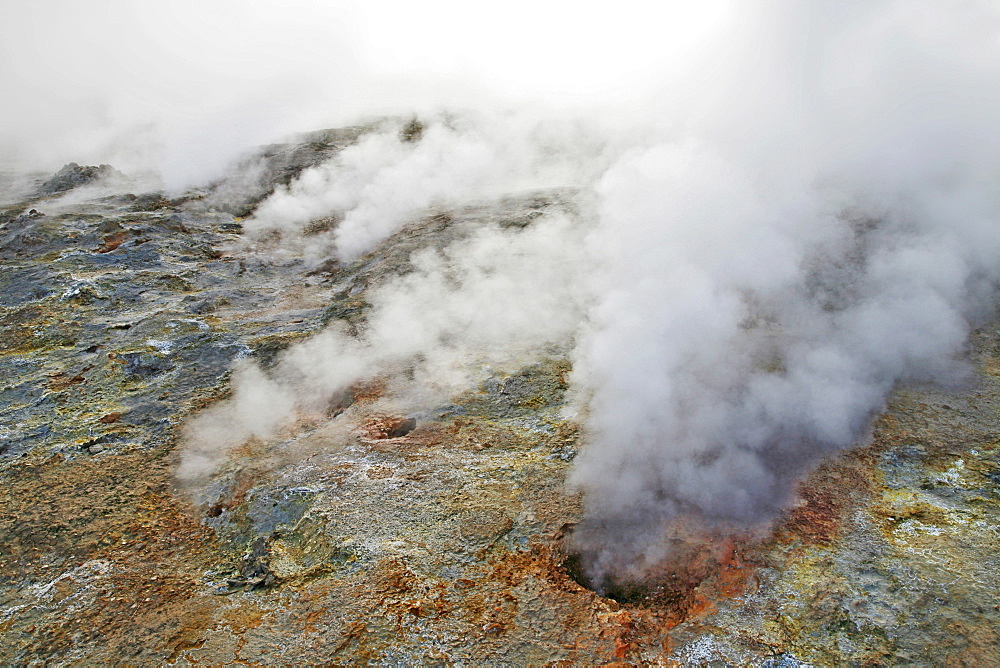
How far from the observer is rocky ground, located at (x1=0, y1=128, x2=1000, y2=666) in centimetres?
383

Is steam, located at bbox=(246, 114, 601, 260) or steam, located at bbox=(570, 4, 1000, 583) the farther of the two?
steam, located at bbox=(246, 114, 601, 260)

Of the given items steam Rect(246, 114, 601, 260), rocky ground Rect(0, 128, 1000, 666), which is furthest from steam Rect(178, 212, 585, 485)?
steam Rect(246, 114, 601, 260)

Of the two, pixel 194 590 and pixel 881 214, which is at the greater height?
pixel 881 214

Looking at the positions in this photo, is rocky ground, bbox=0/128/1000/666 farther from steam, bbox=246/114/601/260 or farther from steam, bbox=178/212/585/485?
steam, bbox=246/114/601/260

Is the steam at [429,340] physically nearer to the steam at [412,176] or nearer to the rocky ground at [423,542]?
the rocky ground at [423,542]

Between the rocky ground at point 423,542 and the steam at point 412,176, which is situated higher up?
the steam at point 412,176

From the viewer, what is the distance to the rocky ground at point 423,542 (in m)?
3.83

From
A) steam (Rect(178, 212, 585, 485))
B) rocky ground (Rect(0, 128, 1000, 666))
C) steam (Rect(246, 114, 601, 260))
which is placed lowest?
rocky ground (Rect(0, 128, 1000, 666))

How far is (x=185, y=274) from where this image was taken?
10203 mm

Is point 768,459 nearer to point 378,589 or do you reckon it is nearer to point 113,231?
point 378,589

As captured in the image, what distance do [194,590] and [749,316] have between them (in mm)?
6178

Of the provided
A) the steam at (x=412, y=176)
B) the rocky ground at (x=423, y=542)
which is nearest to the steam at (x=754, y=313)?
the rocky ground at (x=423, y=542)

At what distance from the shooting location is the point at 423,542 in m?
4.69

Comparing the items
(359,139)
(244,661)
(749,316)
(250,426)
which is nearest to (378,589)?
(244,661)
